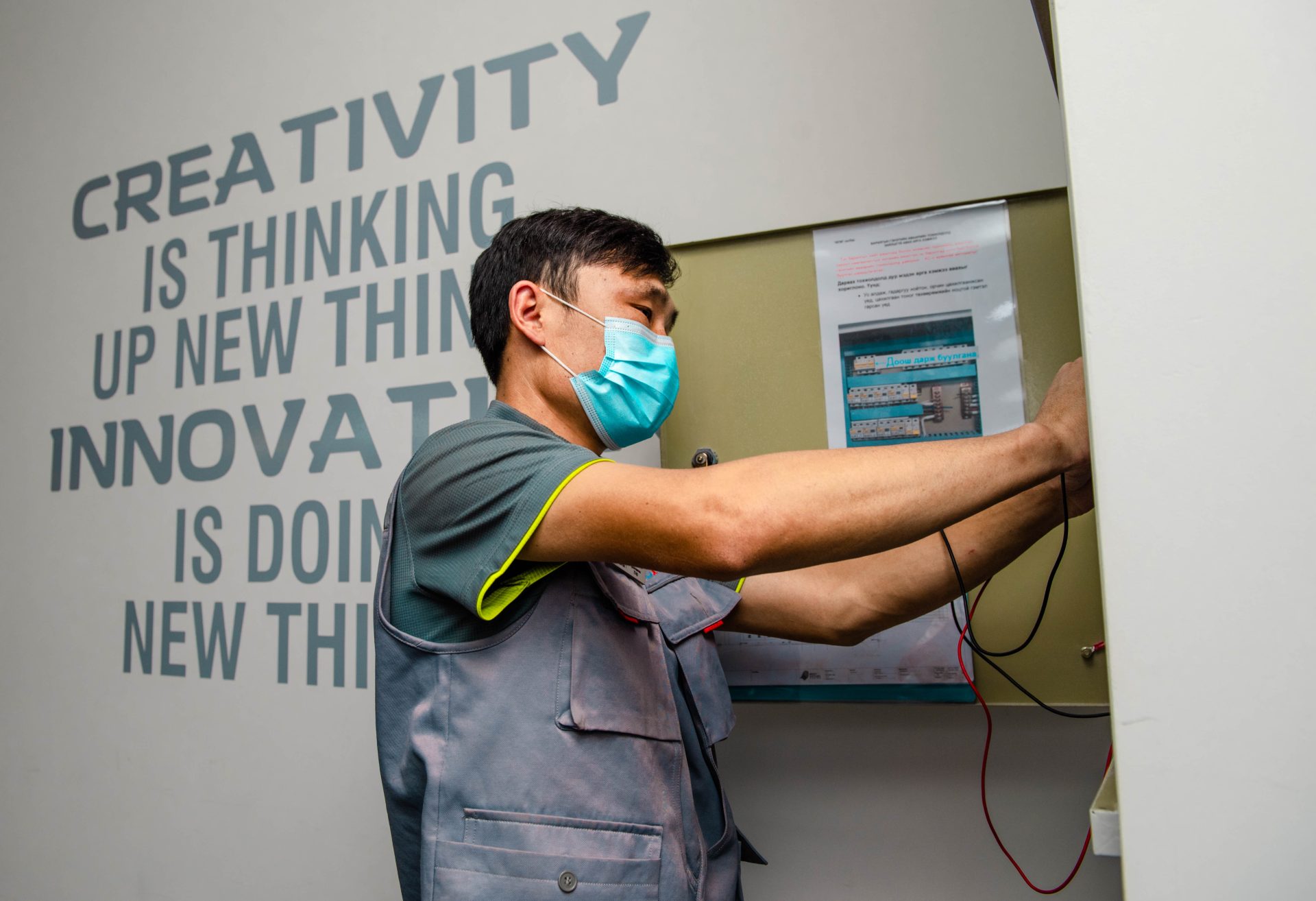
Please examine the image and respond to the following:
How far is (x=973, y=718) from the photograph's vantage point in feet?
4.00

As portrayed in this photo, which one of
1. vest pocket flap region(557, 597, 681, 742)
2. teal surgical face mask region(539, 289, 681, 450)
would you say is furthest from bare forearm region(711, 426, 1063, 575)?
teal surgical face mask region(539, 289, 681, 450)

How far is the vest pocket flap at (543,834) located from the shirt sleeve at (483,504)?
21 centimetres

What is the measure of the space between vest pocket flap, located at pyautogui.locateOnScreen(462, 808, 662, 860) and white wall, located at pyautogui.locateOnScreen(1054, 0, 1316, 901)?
0.52 metres

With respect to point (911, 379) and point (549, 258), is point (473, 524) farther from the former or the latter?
point (911, 379)

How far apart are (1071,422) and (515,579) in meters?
0.55

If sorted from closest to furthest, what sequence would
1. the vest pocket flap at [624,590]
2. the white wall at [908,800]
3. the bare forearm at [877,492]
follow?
the bare forearm at [877,492], the vest pocket flap at [624,590], the white wall at [908,800]

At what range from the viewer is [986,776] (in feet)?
3.95

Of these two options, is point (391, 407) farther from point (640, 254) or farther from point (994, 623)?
point (994, 623)

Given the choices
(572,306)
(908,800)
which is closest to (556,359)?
(572,306)

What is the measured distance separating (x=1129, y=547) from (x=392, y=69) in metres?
1.78

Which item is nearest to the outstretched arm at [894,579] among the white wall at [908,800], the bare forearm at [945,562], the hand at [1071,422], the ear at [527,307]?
the bare forearm at [945,562]

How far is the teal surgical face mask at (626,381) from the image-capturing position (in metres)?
1.04

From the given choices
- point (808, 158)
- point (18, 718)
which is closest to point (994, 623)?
point (808, 158)

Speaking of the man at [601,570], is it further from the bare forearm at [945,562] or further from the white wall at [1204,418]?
the white wall at [1204,418]
